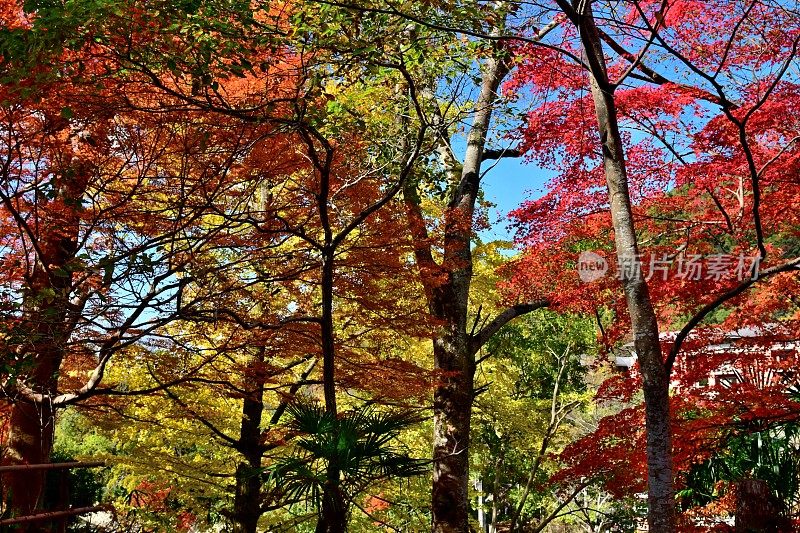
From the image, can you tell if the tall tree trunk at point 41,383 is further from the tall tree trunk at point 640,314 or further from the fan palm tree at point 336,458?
the tall tree trunk at point 640,314

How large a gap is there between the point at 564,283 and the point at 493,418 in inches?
188

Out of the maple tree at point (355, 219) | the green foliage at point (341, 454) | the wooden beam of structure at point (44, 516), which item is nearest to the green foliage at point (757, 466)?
the maple tree at point (355, 219)

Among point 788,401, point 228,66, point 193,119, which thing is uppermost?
point 193,119

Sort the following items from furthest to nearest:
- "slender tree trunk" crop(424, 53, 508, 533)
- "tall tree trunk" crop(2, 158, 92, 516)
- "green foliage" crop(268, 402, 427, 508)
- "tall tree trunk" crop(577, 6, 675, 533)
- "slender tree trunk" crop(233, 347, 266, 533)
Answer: "slender tree trunk" crop(233, 347, 266, 533), "slender tree trunk" crop(424, 53, 508, 533), "tall tree trunk" crop(2, 158, 92, 516), "tall tree trunk" crop(577, 6, 675, 533), "green foliage" crop(268, 402, 427, 508)

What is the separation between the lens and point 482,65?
9250mm

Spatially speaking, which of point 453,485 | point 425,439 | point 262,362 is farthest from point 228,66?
point 425,439

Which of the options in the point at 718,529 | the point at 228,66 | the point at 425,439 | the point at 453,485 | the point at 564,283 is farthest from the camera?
the point at 425,439

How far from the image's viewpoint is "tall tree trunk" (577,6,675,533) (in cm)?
537

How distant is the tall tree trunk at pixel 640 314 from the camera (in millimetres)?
5367

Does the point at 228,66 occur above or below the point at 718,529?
above

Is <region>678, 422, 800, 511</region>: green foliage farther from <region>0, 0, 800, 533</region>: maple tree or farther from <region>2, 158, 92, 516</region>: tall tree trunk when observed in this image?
<region>2, 158, 92, 516</region>: tall tree trunk

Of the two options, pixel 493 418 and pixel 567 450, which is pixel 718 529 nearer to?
pixel 567 450

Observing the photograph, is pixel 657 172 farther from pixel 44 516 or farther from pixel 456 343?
pixel 44 516

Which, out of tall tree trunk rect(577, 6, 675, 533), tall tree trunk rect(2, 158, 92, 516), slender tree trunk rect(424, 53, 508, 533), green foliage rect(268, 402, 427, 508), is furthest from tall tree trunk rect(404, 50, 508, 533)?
tall tree trunk rect(2, 158, 92, 516)
